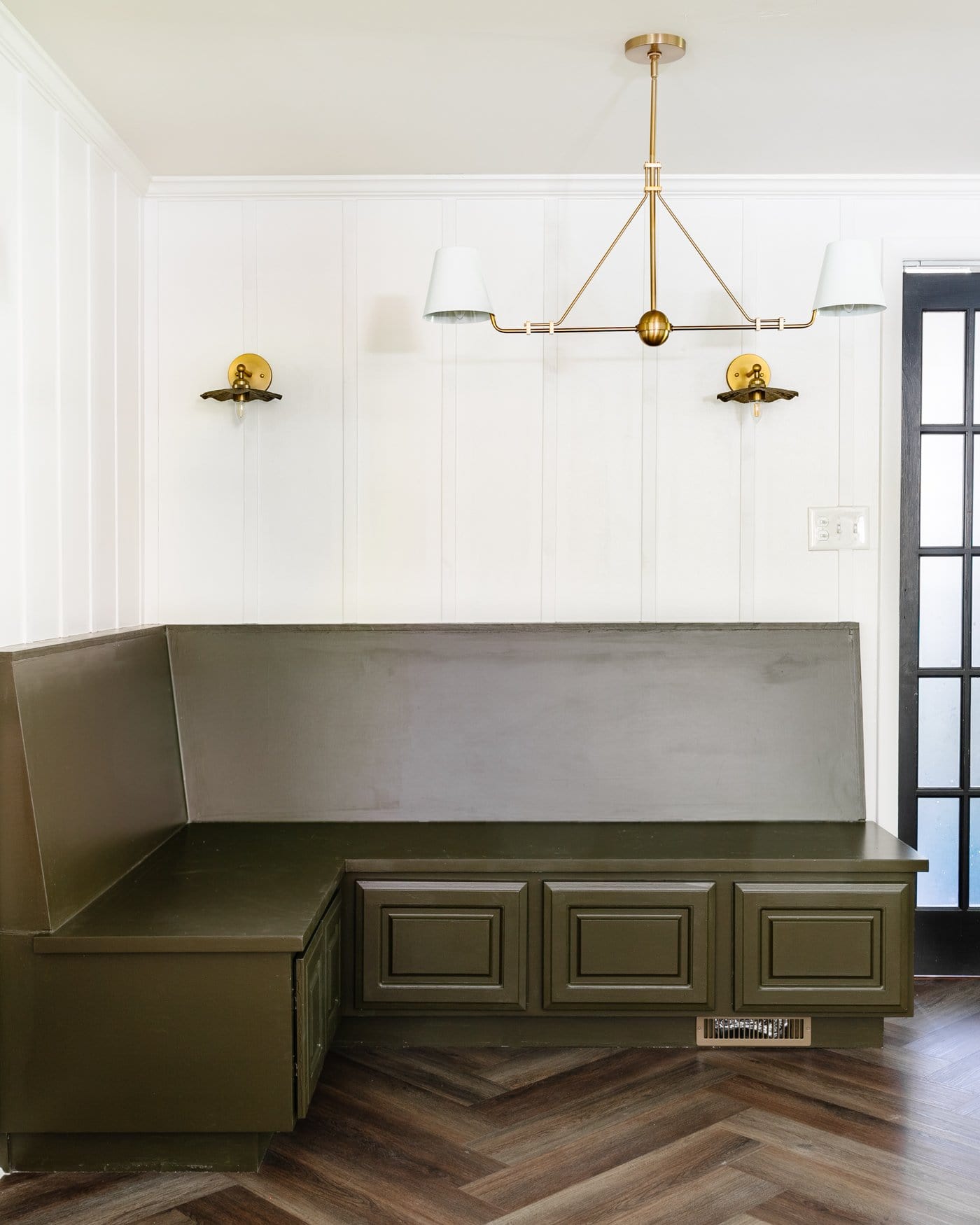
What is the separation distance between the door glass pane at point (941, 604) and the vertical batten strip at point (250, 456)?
6.73ft

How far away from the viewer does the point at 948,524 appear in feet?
10.1

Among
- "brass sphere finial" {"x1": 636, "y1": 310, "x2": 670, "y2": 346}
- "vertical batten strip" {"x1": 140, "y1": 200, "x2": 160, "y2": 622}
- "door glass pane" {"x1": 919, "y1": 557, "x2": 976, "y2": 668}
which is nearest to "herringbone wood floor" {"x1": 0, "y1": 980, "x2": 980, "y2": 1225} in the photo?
"door glass pane" {"x1": 919, "y1": 557, "x2": 976, "y2": 668}

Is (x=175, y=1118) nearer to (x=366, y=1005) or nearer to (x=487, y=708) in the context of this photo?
(x=366, y=1005)

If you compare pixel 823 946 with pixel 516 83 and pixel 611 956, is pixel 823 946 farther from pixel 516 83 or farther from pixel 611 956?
pixel 516 83

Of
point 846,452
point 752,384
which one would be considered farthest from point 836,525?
point 752,384

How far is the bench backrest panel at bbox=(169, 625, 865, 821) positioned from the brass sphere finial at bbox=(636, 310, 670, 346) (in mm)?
882

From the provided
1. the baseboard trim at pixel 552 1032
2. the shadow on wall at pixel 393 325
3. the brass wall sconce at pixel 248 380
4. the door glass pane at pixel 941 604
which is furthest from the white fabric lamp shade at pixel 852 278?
the baseboard trim at pixel 552 1032

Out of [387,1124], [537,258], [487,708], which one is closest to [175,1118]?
[387,1124]

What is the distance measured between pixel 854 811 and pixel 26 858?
7.04 ft

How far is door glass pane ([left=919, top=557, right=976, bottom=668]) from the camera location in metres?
3.10

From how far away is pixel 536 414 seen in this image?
9.97 ft

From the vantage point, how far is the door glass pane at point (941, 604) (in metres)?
3.10

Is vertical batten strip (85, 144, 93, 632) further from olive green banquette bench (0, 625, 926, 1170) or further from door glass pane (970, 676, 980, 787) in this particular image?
door glass pane (970, 676, 980, 787)

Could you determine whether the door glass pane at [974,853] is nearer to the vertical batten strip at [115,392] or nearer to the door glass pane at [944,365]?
the door glass pane at [944,365]
